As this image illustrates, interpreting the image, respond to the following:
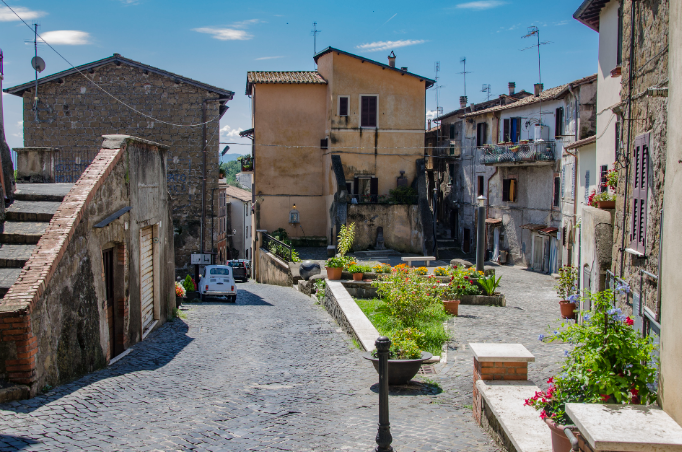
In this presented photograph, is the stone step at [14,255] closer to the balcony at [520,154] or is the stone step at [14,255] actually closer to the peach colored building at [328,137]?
the peach colored building at [328,137]

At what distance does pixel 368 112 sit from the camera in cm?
3042

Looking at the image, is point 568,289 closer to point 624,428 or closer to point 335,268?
point 335,268

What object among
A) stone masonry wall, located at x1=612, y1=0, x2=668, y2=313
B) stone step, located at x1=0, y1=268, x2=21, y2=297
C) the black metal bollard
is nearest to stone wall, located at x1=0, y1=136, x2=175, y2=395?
stone step, located at x1=0, y1=268, x2=21, y2=297

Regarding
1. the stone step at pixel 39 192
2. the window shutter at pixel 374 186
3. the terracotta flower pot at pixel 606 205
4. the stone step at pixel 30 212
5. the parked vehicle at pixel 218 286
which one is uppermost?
the window shutter at pixel 374 186

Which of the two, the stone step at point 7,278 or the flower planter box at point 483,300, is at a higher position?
the stone step at point 7,278

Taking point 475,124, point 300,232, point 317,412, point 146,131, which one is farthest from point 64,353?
point 475,124

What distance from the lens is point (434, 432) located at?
18.9 feet

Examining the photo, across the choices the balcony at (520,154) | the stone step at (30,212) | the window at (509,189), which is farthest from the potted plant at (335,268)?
the window at (509,189)

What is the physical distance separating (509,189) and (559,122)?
19.5 feet

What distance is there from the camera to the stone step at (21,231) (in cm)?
898

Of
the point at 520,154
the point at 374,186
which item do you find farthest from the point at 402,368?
the point at 520,154

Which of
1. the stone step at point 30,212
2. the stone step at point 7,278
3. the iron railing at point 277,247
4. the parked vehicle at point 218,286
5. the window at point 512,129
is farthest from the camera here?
the window at point 512,129

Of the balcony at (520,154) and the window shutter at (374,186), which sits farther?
the window shutter at (374,186)

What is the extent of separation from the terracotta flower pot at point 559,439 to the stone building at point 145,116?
69.4 ft
